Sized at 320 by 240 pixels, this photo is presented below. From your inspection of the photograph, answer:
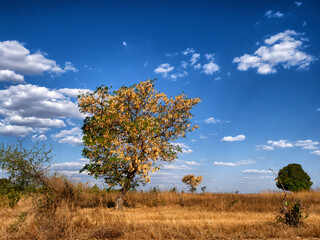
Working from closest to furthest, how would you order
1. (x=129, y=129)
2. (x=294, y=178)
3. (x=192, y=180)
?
(x=129, y=129) < (x=294, y=178) < (x=192, y=180)

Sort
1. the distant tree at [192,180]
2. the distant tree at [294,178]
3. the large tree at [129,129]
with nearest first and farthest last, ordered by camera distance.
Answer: the large tree at [129,129] → the distant tree at [294,178] → the distant tree at [192,180]

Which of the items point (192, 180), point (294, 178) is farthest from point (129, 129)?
point (192, 180)

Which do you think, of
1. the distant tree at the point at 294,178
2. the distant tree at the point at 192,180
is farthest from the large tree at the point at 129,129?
the distant tree at the point at 192,180

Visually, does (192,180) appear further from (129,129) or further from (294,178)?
(129,129)

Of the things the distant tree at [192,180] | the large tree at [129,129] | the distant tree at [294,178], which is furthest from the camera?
the distant tree at [192,180]

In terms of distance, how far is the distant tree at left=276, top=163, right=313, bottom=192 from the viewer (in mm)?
25891

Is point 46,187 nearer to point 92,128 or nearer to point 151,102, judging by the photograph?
point 92,128

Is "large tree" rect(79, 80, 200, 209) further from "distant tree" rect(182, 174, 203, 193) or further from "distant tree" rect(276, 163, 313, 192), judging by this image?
"distant tree" rect(182, 174, 203, 193)

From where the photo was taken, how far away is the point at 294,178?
2650 cm

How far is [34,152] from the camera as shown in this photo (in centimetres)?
1208

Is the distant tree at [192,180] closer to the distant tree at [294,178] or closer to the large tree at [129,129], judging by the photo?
the distant tree at [294,178]

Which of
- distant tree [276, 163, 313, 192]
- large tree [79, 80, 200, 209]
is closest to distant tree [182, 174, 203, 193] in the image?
distant tree [276, 163, 313, 192]

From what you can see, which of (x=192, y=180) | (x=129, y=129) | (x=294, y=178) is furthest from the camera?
(x=192, y=180)

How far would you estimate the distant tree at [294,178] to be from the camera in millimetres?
25891
